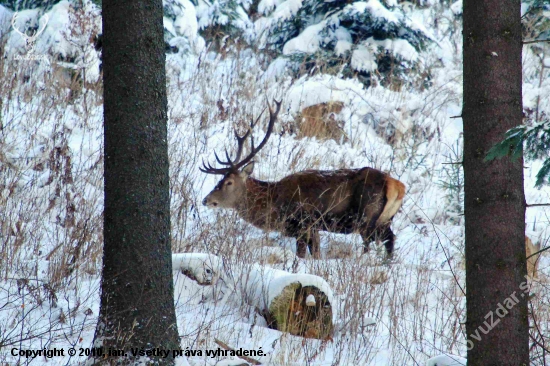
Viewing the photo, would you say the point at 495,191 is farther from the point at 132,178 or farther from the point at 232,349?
the point at 232,349

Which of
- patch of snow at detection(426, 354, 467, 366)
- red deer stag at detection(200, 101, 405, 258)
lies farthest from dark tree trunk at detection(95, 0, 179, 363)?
red deer stag at detection(200, 101, 405, 258)

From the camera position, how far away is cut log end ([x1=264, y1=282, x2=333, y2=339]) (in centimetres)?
459

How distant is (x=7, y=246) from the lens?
4.88m

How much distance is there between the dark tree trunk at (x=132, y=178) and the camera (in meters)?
3.38

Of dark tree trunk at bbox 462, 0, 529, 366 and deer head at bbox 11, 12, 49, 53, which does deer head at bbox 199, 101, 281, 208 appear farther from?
dark tree trunk at bbox 462, 0, 529, 366

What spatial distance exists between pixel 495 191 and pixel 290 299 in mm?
1962

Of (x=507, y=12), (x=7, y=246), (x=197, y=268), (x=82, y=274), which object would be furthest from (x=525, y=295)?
(x=7, y=246)

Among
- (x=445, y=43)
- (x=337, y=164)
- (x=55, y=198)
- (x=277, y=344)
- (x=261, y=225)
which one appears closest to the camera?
(x=277, y=344)

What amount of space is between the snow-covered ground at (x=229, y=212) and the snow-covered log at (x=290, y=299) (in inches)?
3.3

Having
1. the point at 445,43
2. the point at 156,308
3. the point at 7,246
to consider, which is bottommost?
the point at 156,308

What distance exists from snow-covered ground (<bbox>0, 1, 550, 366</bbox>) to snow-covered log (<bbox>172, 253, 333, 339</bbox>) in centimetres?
8

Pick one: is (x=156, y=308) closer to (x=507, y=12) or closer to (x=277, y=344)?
(x=277, y=344)

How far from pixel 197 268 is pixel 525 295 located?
8.42 ft

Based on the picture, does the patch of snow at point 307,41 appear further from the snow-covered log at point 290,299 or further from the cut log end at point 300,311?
the cut log end at point 300,311
